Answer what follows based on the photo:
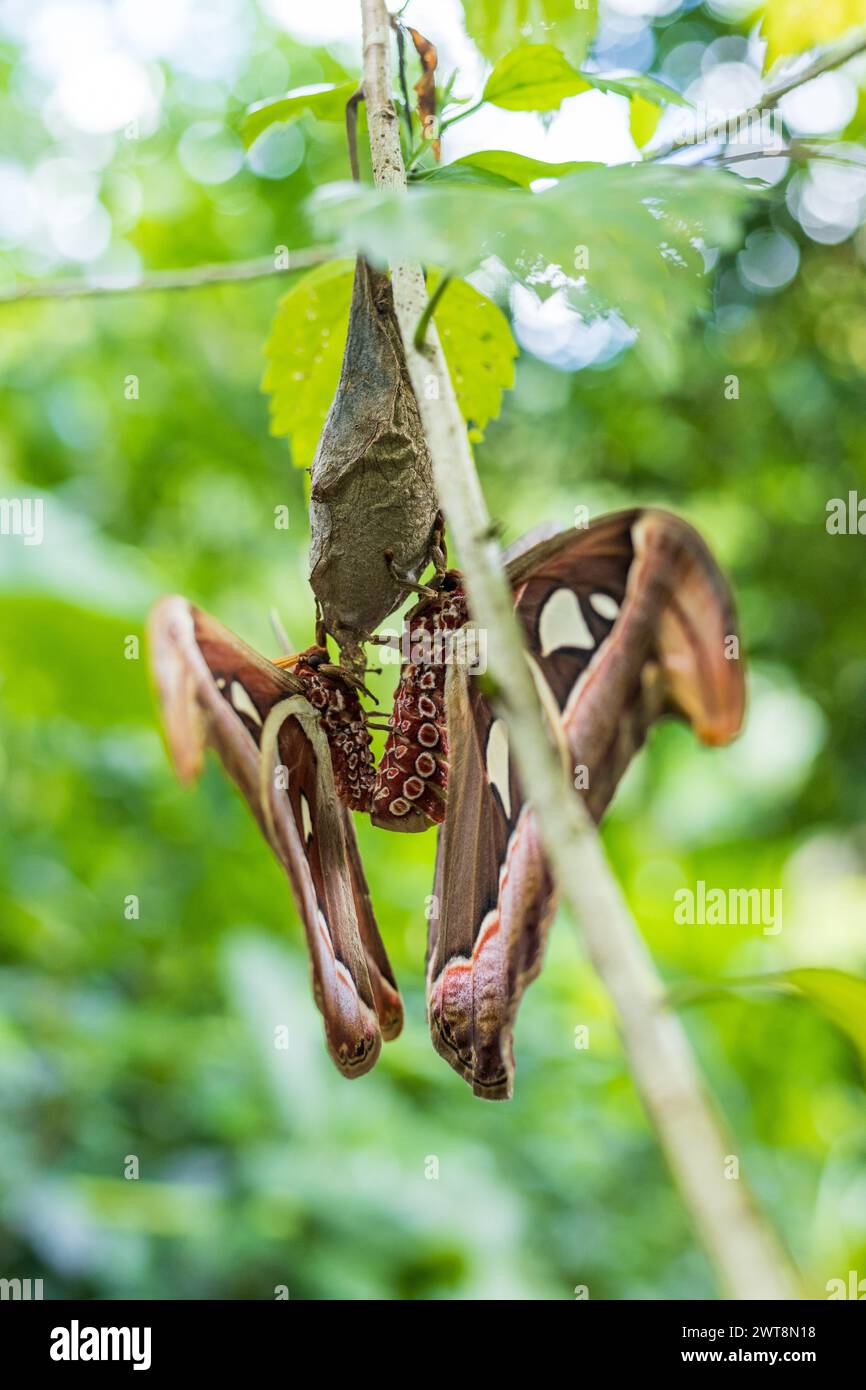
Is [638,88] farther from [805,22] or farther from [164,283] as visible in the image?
[164,283]

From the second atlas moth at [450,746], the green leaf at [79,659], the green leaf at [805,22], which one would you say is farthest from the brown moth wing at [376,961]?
the green leaf at [79,659]

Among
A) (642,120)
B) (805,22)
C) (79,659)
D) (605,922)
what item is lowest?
(605,922)

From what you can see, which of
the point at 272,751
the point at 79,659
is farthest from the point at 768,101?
the point at 79,659

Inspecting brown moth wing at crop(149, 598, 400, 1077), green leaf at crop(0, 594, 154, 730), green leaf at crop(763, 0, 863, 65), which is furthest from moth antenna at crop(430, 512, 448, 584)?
green leaf at crop(0, 594, 154, 730)

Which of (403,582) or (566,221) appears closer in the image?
(566,221)

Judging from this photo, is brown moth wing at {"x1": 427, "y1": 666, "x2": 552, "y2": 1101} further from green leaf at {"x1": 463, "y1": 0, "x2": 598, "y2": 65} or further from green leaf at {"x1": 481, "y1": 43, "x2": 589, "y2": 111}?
green leaf at {"x1": 463, "y1": 0, "x2": 598, "y2": 65}
